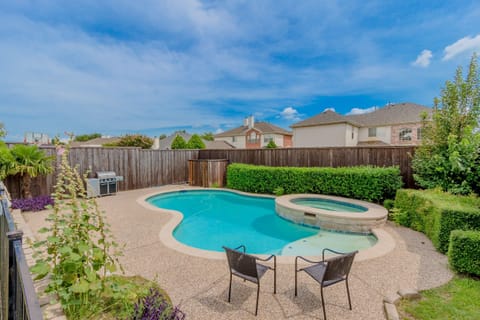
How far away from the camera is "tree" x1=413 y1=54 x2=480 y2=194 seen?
219 inches

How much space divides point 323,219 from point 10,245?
19.8ft

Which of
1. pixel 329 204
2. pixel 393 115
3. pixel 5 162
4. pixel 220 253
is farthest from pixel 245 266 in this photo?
pixel 393 115

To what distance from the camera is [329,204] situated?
7547 mm

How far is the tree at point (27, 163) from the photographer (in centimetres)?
693

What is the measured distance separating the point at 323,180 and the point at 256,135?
23.1m

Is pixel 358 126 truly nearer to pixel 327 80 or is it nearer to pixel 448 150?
pixel 327 80

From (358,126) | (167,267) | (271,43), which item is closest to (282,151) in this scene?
(271,43)

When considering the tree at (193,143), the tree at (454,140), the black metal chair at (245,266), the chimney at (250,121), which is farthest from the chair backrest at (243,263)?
the chimney at (250,121)

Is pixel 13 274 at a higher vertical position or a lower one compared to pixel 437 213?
higher

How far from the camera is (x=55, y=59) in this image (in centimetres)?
816

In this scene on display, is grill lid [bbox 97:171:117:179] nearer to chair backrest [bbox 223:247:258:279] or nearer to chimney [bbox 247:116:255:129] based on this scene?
chair backrest [bbox 223:247:258:279]

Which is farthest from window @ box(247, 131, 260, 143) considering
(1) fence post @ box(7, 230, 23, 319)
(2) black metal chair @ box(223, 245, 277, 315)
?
(1) fence post @ box(7, 230, 23, 319)

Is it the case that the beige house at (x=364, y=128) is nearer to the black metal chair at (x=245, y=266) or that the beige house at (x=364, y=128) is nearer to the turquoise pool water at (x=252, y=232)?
the turquoise pool water at (x=252, y=232)

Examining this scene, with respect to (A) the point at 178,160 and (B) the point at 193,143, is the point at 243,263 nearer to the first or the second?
(A) the point at 178,160
